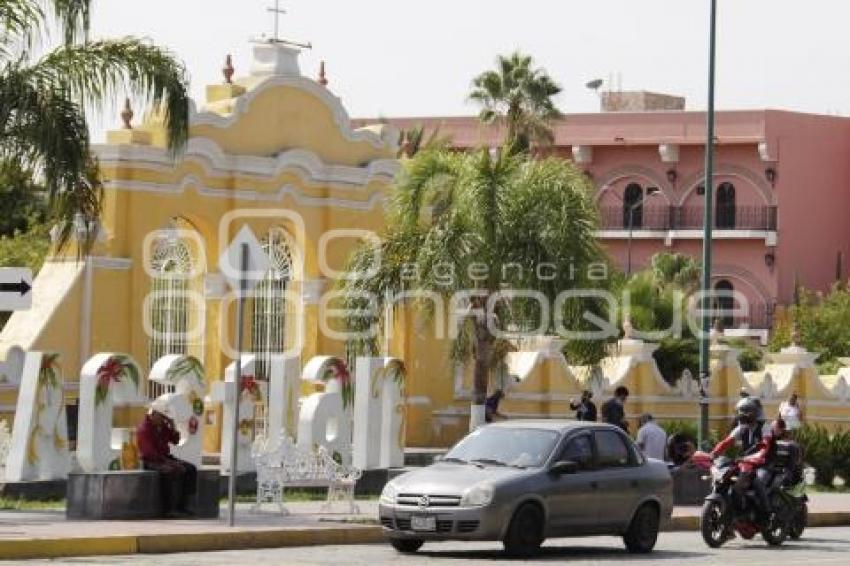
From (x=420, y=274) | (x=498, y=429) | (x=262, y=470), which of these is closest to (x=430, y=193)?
(x=420, y=274)

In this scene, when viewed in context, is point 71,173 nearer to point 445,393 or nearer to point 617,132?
point 445,393

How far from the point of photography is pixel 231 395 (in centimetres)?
3036

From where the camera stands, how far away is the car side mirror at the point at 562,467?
23.4 metres

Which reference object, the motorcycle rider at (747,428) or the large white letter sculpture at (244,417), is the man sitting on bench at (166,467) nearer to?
the large white letter sculpture at (244,417)

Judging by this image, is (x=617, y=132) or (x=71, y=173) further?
(x=617, y=132)

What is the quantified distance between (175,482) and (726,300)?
6013 cm

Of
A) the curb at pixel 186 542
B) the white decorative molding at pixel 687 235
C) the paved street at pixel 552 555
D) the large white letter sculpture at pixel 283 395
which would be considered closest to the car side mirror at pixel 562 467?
the paved street at pixel 552 555

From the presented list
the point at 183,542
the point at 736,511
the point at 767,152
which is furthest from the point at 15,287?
the point at 767,152

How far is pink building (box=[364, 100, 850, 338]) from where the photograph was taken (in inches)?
3241

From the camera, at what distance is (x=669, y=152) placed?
271ft

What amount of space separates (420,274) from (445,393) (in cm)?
680

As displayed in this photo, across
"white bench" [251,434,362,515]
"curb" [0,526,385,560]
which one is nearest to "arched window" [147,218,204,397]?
"white bench" [251,434,362,515]

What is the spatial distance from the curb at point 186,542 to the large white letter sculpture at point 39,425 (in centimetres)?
528

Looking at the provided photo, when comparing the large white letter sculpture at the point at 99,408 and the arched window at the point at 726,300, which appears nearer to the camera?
the large white letter sculpture at the point at 99,408
